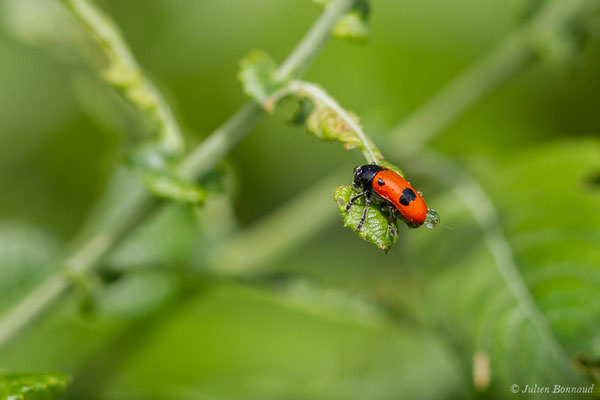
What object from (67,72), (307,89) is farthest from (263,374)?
(67,72)

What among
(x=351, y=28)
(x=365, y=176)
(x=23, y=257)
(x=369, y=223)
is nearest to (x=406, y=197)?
(x=365, y=176)

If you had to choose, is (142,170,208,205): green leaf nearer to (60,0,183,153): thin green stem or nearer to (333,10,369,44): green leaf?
(60,0,183,153): thin green stem

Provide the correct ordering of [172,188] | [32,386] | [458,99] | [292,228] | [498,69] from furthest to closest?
[292,228] < [458,99] < [498,69] < [172,188] < [32,386]

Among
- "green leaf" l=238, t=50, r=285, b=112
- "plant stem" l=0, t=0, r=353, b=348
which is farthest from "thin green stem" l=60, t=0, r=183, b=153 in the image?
"green leaf" l=238, t=50, r=285, b=112

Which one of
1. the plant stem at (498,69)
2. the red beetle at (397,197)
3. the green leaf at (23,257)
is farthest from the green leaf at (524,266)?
the green leaf at (23,257)

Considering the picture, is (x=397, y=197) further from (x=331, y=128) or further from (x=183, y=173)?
(x=183, y=173)
